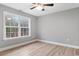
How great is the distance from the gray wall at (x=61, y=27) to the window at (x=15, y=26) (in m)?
1.00

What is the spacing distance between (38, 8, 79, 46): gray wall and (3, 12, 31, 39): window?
100 centimetres

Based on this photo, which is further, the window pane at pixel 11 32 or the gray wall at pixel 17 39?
the window pane at pixel 11 32

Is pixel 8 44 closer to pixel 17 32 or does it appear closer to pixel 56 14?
pixel 17 32

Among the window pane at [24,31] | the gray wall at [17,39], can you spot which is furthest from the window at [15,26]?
the gray wall at [17,39]

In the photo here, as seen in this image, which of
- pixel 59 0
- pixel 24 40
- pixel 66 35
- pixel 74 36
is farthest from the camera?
pixel 24 40

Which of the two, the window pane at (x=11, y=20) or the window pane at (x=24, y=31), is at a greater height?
the window pane at (x=11, y=20)

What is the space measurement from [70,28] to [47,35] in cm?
150

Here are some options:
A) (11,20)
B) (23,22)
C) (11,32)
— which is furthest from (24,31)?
(11,20)

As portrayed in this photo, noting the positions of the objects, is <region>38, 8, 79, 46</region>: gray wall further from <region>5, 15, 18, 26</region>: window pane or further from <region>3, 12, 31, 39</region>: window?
<region>5, 15, 18, 26</region>: window pane

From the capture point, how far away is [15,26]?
3896mm

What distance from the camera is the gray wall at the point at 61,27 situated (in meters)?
3.69

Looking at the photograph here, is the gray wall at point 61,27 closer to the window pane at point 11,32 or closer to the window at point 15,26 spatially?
the window at point 15,26

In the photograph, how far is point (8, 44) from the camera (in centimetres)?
335

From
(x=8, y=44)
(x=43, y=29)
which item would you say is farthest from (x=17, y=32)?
(x=43, y=29)
